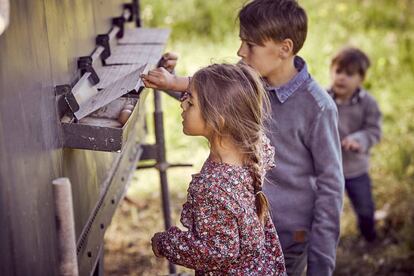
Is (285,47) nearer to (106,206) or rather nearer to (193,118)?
(193,118)

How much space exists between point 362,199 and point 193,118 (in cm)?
307

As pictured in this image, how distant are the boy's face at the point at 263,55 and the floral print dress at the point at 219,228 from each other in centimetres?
71

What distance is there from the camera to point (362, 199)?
201 inches

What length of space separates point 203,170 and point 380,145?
194 inches

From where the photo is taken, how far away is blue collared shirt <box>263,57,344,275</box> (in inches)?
110

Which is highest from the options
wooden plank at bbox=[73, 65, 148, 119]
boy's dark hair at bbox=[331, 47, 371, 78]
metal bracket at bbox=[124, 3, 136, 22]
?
metal bracket at bbox=[124, 3, 136, 22]

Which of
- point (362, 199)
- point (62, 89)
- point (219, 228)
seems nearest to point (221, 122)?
point (219, 228)

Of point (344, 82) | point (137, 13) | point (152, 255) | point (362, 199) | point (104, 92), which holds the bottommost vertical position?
point (152, 255)

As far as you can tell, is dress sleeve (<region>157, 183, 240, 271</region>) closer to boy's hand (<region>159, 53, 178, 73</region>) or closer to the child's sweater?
boy's hand (<region>159, 53, 178, 73</region>)

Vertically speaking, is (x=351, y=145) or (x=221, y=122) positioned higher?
(x=221, y=122)

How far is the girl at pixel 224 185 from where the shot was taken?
2.17 m

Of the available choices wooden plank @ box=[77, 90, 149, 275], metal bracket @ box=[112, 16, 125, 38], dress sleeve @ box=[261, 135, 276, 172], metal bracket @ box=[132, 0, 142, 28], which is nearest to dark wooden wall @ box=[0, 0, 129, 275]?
wooden plank @ box=[77, 90, 149, 275]

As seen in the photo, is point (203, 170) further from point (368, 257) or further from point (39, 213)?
point (368, 257)

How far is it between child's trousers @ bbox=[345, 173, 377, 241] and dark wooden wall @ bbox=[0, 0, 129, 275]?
117 inches
